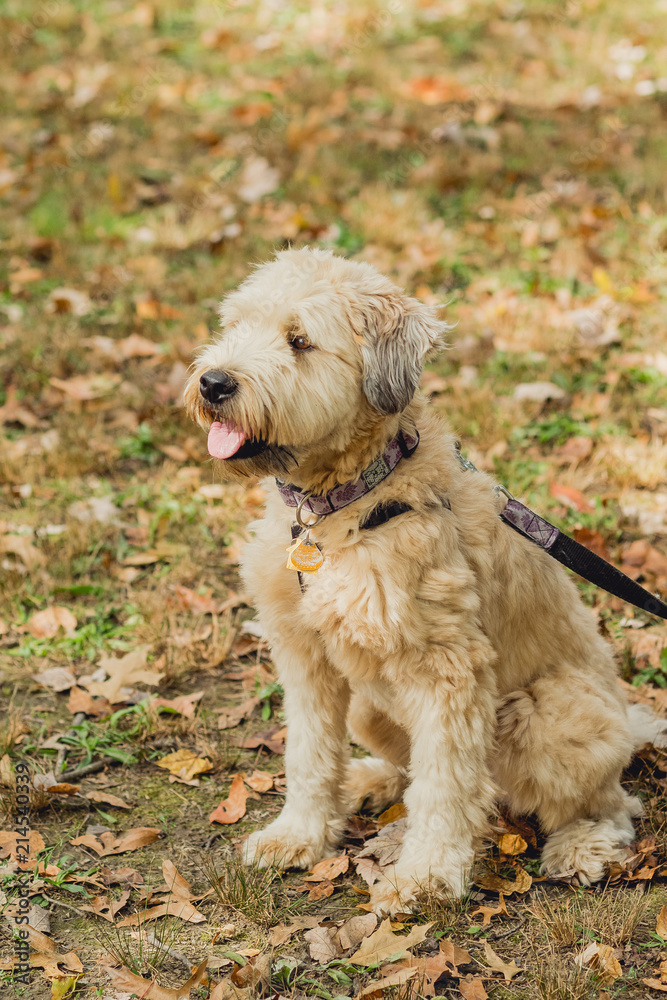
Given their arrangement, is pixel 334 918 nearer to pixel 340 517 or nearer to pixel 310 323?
pixel 340 517

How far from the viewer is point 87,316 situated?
726cm

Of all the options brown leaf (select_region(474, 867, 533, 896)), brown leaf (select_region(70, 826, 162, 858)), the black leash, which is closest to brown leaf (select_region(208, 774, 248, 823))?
brown leaf (select_region(70, 826, 162, 858))

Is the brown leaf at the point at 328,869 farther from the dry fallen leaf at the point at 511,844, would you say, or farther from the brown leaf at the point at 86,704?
the brown leaf at the point at 86,704

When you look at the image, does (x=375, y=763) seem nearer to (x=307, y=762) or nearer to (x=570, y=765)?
(x=307, y=762)

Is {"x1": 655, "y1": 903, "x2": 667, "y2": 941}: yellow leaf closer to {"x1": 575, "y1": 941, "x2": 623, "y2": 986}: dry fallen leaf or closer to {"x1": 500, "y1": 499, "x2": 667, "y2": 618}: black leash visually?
{"x1": 575, "y1": 941, "x2": 623, "y2": 986}: dry fallen leaf

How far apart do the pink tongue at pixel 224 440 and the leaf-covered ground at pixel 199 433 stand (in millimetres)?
1429

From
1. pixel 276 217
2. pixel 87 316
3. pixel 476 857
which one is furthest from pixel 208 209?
pixel 476 857

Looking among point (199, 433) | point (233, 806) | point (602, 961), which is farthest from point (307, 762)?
point (199, 433)

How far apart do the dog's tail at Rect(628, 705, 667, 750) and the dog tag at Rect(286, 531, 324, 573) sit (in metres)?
1.60

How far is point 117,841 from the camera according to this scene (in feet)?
11.1

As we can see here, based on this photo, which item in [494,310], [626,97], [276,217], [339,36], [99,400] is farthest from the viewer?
[339,36]

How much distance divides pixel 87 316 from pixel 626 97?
6.44 meters

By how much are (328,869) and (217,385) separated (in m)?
1.83

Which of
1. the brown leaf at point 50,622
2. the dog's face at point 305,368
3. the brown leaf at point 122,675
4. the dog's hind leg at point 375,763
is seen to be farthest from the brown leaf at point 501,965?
the brown leaf at point 50,622
